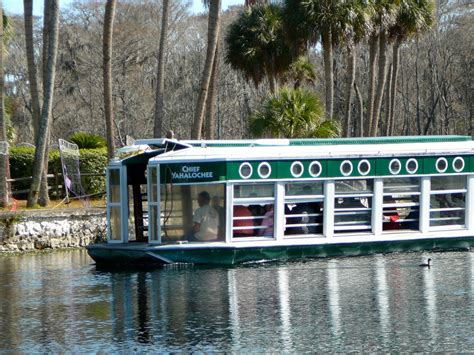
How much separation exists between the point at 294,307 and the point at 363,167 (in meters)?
6.36

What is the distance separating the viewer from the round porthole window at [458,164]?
24.2 meters

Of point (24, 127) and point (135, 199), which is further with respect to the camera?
point (24, 127)

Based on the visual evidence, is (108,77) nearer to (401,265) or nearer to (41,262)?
(41,262)

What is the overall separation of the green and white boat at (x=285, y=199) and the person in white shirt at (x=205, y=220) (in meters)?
0.02

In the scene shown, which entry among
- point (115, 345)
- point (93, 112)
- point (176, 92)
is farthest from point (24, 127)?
point (115, 345)

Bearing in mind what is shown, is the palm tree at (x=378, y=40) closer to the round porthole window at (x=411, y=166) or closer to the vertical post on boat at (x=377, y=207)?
the round porthole window at (x=411, y=166)

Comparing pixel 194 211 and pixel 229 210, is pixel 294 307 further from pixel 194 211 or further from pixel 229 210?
pixel 194 211

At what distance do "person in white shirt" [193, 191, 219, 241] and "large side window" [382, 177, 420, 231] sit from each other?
406 centimetres

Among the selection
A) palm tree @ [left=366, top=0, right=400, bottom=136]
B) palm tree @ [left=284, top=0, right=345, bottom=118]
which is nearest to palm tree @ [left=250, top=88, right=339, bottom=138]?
palm tree @ [left=284, top=0, right=345, bottom=118]

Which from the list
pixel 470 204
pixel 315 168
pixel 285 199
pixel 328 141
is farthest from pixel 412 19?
pixel 285 199

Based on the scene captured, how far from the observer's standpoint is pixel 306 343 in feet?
49.9

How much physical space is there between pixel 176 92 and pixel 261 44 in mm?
22197

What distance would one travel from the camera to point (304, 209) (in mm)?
23438

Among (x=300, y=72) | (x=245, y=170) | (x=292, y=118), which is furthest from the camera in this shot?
(x=300, y=72)
